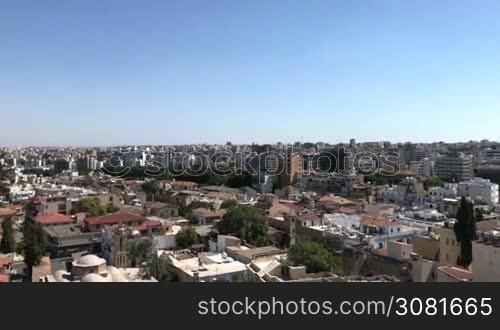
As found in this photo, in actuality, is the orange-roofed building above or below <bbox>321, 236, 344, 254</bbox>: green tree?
below

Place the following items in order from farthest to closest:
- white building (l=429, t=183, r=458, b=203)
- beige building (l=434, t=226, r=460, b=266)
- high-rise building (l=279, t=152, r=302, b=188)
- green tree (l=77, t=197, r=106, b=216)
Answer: high-rise building (l=279, t=152, r=302, b=188), white building (l=429, t=183, r=458, b=203), green tree (l=77, t=197, r=106, b=216), beige building (l=434, t=226, r=460, b=266)

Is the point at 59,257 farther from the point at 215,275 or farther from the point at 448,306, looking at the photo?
the point at 448,306

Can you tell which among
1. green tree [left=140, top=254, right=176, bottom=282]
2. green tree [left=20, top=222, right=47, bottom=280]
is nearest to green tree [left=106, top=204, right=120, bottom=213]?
green tree [left=20, top=222, right=47, bottom=280]

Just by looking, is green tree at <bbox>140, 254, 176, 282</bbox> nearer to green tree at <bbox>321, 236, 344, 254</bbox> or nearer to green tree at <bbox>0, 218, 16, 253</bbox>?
green tree at <bbox>321, 236, 344, 254</bbox>

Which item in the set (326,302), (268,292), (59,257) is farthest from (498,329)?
(59,257)

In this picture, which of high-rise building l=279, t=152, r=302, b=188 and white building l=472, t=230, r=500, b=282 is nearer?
white building l=472, t=230, r=500, b=282

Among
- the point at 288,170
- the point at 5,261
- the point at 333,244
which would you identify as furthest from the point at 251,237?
the point at 288,170
